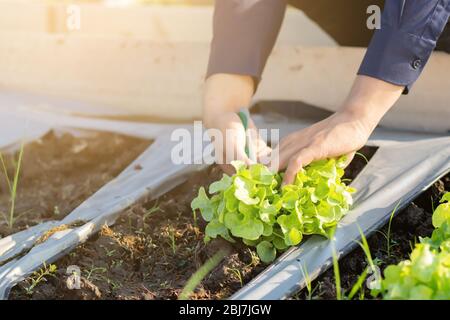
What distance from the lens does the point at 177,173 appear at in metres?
2.22

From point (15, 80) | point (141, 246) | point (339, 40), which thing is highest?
point (339, 40)

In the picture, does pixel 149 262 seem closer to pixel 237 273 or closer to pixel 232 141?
pixel 237 273

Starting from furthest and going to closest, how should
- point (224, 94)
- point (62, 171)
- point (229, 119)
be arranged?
point (62, 171) → point (224, 94) → point (229, 119)

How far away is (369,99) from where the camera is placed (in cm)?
175


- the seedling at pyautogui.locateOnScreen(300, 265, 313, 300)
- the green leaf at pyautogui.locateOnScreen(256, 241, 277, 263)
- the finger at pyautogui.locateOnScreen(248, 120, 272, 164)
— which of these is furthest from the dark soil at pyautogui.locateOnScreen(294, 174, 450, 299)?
the finger at pyautogui.locateOnScreen(248, 120, 272, 164)

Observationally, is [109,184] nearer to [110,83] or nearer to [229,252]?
[229,252]

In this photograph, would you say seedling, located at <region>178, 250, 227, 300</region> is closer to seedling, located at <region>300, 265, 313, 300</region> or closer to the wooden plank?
seedling, located at <region>300, 265, 313, 300</region>

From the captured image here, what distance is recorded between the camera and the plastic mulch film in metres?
1.61

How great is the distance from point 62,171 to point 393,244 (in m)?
1.26

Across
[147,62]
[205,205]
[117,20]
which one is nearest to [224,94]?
[205,205]

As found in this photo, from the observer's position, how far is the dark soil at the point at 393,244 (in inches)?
62.1

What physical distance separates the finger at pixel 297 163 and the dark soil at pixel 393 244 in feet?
0.75
